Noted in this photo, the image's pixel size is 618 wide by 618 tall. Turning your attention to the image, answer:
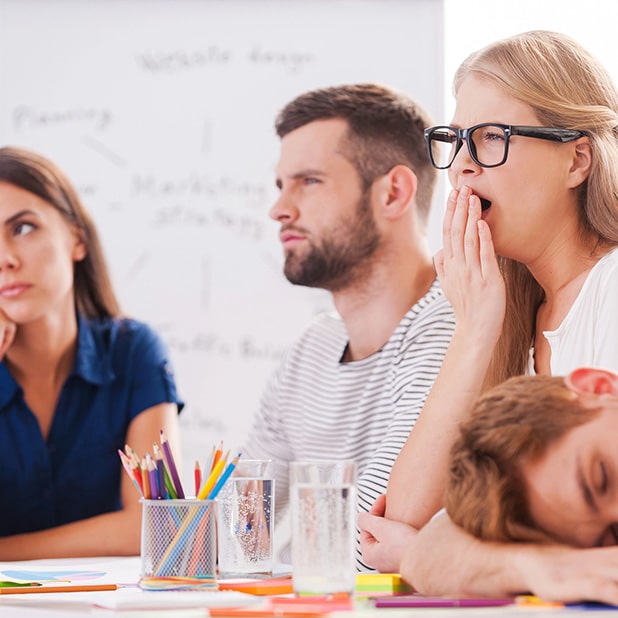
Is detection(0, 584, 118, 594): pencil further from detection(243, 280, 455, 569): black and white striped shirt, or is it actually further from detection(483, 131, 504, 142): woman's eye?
detection(483, 131, 504, 142): woman's eye

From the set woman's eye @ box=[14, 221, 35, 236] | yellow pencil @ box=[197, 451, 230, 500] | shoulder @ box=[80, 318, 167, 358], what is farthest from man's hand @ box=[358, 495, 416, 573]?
woman's eye @ box=[14, 221, 35, 236]

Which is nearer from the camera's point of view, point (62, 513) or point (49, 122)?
point (62, 513)

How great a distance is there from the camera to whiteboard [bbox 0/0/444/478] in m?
2.85

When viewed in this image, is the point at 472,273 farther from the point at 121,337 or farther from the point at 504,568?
the point at 121,337

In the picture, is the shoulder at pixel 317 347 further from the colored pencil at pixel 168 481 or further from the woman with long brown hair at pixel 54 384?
the colored pencil at pixel 168 481

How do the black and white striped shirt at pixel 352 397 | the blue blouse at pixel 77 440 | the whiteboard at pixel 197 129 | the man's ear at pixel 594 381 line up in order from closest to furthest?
the man's ear at pixel 594 381
the black and white striped shirt at pixel 352 397
the blue blouse at pixel 77 440
the whiteboard at pixel 197 129

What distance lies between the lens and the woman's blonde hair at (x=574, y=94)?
137cm

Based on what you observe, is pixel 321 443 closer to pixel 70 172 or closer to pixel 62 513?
pixel 62 513

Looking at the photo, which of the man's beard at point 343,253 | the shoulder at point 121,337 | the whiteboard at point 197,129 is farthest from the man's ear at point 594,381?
the whiteboard at point 197,129

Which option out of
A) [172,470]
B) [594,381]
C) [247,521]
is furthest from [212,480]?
[594,381]

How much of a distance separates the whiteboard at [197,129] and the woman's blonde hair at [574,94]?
1.42 m

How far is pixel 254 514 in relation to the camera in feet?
4.00

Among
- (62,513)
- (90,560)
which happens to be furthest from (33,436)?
(90,560)

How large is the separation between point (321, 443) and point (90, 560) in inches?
20.5
